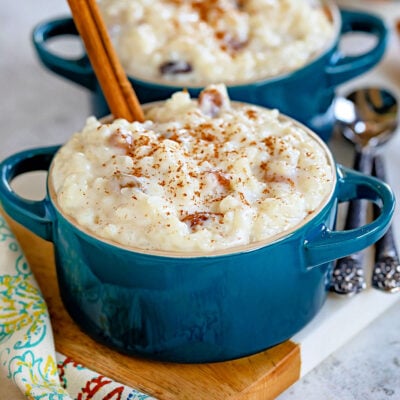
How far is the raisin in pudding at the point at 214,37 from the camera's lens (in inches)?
59.8

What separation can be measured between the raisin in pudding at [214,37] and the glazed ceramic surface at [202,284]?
1.18 feet

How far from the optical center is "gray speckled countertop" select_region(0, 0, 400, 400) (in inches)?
48.9

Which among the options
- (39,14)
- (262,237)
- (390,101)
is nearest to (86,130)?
(262,237)

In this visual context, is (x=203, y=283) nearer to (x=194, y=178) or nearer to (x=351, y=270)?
(x=194, y=178)

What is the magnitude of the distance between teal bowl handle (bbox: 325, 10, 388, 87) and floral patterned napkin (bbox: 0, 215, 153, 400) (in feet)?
2.29

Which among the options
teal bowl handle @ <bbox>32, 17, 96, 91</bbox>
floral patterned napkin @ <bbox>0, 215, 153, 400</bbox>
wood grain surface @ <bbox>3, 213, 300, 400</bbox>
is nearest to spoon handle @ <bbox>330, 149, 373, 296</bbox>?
wood grain surface @ <bbox>3, 213, 300, 400</bbox>

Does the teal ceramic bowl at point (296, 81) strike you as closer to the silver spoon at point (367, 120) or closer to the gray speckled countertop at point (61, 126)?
the silver spoon at point (367, 120)

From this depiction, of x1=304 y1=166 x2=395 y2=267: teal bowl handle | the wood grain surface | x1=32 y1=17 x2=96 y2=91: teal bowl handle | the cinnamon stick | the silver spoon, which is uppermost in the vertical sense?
the cinnamon stick

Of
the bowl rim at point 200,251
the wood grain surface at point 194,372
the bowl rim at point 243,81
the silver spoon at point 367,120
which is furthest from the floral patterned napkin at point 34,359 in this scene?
the silver spoon at point 367,120

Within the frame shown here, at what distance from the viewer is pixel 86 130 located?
1262mm

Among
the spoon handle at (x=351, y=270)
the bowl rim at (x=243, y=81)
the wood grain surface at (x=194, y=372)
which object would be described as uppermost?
the bowl rim at (x=243, y=81)

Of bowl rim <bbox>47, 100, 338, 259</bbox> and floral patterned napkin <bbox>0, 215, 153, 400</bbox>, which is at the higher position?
bowl rim <bbox>47, 100, 338, 259</bbox>

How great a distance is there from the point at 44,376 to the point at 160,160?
34 centimetres

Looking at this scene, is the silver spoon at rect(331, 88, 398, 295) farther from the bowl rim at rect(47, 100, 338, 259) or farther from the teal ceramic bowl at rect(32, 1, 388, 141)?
the bowl rim at rect(47, 100, 338, 259)
